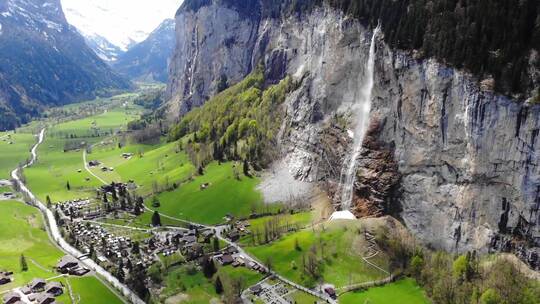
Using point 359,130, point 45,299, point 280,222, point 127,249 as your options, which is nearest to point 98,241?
point 127,249

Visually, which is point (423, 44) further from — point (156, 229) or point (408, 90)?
point (156, 229)

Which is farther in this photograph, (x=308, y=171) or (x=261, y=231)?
(x=308, y=171)

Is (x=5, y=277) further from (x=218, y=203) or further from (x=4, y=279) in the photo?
(x=218, y=203)

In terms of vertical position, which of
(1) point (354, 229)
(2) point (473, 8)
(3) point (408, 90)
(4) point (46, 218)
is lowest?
(4) point (46, 218)

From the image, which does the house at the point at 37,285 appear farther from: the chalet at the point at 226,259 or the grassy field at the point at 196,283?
the chalet at the point at 226,259

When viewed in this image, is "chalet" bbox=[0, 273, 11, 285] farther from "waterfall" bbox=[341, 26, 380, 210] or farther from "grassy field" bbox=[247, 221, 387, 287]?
"waterfall" bbox=[341, 26, 380, 210]

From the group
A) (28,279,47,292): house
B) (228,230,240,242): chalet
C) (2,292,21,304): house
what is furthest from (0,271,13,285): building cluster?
(228,230,240,242): chalet

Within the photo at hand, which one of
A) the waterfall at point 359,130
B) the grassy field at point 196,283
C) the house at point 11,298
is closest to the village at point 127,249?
the house at point 11,298

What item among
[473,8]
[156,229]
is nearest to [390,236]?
[473,8]
